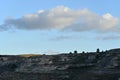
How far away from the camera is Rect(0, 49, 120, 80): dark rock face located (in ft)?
336

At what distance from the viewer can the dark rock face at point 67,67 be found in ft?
336

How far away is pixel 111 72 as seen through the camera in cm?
9969

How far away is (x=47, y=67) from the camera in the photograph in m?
117

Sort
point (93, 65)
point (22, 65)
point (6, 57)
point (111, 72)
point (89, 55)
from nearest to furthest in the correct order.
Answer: point (111, 72) < point (93, 65) < point (89, 55) < point (22, 65) < point (6, 57)

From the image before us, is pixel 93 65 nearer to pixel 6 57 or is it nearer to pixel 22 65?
pixel 22 65

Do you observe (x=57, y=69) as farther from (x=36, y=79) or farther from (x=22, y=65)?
(x=22, y=65)

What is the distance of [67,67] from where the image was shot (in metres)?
112

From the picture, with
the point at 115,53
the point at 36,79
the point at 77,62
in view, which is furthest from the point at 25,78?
the point at 115,53

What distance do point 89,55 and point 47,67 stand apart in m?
11.5

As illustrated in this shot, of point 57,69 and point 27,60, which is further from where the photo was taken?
point 27,60

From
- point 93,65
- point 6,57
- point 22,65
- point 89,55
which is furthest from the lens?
point 6,57

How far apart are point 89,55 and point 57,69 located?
32.2 feet

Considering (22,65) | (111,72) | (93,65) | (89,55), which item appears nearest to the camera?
(111,72)

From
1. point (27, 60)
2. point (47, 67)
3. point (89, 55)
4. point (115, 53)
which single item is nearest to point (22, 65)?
point (27, 60)
